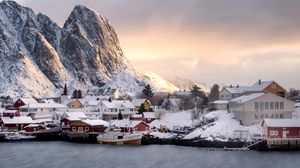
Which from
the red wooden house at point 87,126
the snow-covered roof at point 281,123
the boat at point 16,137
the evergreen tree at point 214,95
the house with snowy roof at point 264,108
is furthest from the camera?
the evergreen tree at point 214,95

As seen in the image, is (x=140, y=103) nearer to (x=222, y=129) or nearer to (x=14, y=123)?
(x=14, y=123)

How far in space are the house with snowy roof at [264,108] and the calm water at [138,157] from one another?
48.5 feet

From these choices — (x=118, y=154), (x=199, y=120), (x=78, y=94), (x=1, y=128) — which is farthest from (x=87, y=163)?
(x=78, y=94)

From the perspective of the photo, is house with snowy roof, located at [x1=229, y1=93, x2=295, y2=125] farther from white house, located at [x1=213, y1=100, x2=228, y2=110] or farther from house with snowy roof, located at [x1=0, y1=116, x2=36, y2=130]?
house with snowy roof, located at [x1=0, y1=116, x2=36, y2=130]

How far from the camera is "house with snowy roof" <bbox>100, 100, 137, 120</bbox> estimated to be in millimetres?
129875

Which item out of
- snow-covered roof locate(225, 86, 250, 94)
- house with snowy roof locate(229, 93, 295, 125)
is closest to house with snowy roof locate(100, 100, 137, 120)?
snow-covered roof locate(225, 86, 250, 94)

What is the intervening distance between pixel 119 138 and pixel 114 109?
134 ft

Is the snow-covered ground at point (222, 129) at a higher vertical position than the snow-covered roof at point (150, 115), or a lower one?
lower

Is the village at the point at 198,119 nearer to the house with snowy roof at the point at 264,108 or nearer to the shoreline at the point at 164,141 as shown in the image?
the house with snowy roof at the point at 264,108

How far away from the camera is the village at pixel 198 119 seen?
267ft

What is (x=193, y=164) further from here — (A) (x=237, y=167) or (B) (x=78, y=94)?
(B) (x=78, y=94)

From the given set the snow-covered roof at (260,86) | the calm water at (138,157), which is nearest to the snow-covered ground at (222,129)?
the calm water at (138,157)

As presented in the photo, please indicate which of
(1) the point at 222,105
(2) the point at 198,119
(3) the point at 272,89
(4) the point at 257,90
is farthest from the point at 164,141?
(3) the point at 272,89

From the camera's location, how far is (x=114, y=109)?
13162 centimetres
